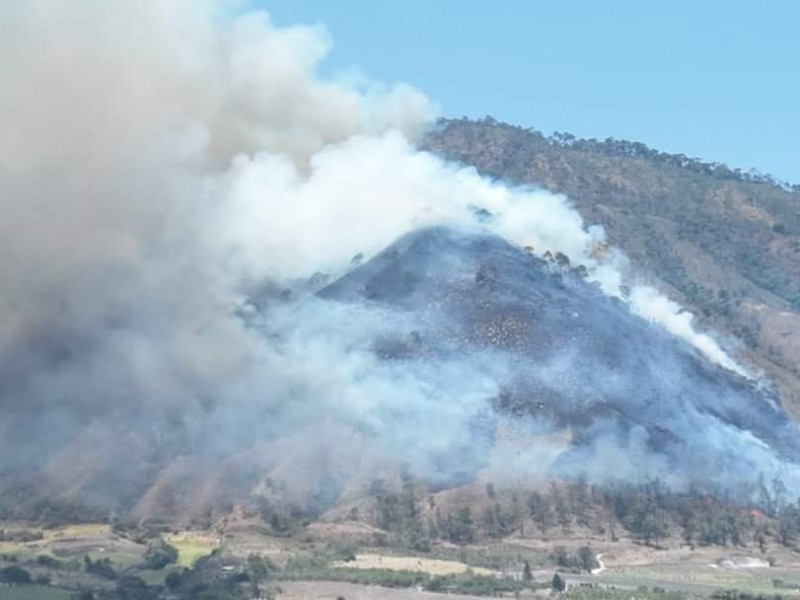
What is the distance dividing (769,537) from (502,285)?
27050 mm

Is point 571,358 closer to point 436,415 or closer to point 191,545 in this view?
point 436,415

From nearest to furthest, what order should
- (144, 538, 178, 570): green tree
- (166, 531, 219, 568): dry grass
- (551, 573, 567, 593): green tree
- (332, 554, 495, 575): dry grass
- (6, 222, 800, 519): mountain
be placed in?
(551, 573, 567, 593): green tree → (332, 554, 495, 575): dry grass → (144, 538, 178, 570): green tree → (166, 531, 219, 568): dry grass → (6, 222, 800, 519): mountain

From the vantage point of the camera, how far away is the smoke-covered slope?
9012cm

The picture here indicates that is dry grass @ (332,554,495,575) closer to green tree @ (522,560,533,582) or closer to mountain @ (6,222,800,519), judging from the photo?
green tree @ (522,560,533,582)

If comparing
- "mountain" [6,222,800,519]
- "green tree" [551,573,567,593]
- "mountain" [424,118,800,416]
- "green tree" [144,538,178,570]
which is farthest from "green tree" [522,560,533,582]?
"mountain" [424,118,800,416]

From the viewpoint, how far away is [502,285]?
103000 mm

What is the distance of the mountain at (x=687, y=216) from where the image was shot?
138375 millimetres

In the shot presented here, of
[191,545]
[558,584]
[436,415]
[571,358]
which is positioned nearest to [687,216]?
[571,358]

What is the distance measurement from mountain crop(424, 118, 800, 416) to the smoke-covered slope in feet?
90.6

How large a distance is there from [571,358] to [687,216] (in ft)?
227

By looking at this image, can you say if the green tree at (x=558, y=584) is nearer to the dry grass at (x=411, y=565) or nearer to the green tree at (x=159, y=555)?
the dry grass at (x=411, y=565)

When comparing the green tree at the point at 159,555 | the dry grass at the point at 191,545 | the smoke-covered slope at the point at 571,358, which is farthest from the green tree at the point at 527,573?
the green tree at the point at 159,555

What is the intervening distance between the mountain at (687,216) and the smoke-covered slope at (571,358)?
2762 centimetres

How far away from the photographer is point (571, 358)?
96938 mm
